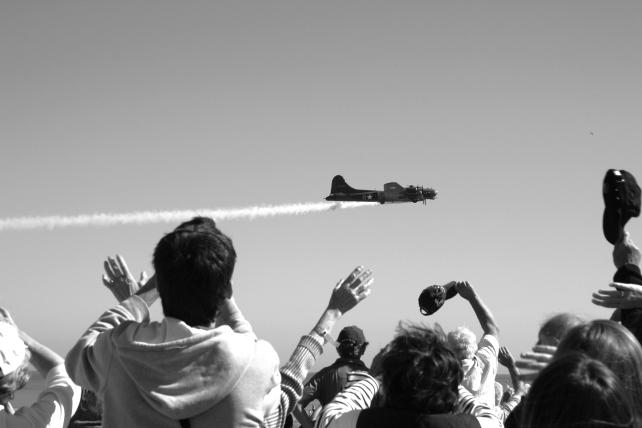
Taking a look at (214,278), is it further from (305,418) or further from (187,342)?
(305,418)

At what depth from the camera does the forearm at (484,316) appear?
6.39 m

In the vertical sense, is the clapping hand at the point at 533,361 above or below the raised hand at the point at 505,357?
above

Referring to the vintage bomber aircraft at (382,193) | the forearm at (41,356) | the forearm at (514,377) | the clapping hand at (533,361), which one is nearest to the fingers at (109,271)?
the forearm at (41,356)

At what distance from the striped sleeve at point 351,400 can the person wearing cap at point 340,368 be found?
360 cm

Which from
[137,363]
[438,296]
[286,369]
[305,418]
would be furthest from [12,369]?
[305,418]

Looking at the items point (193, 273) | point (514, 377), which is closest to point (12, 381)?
point (193, 273)

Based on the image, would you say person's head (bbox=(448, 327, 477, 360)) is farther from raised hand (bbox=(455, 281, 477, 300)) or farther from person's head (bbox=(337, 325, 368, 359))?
person's head (bbox=(337, 325, 368, 359))

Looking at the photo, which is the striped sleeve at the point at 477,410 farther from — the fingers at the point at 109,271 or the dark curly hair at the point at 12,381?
the dark curly hair at the point at 12,381

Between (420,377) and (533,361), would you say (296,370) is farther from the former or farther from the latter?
(533,361)

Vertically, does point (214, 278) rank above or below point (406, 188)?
above

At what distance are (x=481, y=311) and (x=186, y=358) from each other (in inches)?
126

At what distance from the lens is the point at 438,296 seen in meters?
6.67

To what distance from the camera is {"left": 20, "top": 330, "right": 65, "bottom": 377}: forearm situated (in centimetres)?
465

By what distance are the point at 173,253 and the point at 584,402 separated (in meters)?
1.99
